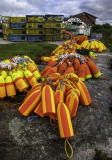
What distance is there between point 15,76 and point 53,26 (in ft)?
44.5

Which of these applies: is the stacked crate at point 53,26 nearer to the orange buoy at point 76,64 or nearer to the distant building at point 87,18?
the orange buoy at point 76,64

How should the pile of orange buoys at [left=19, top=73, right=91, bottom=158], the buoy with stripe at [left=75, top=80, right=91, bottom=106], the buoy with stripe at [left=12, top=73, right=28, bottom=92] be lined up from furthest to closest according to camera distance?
the buoy with stripe at [left=12, top=73, right=28, bottom=92] < the buoy with stripe at [left=75, top=80, right=91, bottom=106] < the pile of orange buoys at [left=19, top=73, right=91, bottom=158]

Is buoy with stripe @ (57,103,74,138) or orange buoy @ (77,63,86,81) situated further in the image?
orange buoy @ (77,63,86,81)

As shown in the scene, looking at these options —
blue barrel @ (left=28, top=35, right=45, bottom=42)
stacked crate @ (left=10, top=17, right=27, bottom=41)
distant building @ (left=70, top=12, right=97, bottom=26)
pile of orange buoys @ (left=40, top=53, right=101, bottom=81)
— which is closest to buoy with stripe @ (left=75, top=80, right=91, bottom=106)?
pile of orange buoys @ (left=40, top=53, right=101, bottom=81)

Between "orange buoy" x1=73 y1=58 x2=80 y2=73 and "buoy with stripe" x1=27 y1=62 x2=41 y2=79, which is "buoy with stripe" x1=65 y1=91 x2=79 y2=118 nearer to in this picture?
"buoy with stripe" x1=27 y1=62 x2=41 y2=79

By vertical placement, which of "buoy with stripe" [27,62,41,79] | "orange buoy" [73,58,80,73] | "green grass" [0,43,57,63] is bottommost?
"buoy with stripe" [27,62,41,79]

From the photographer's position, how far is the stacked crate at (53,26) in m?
15.8

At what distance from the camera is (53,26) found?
630 inches

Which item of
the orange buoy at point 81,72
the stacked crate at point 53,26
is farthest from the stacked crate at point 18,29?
the orange buoy at point 81,72

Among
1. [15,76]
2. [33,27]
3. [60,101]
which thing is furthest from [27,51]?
[60,101]

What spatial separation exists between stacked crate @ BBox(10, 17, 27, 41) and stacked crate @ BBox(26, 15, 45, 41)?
51cm

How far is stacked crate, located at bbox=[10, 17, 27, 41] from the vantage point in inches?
604

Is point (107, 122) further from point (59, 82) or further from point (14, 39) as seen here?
point (14, 39)

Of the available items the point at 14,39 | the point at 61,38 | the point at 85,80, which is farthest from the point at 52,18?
the point at 85,80
